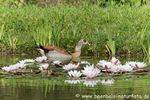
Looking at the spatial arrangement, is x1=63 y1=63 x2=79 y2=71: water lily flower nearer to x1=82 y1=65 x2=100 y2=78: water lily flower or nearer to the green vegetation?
x1=82 y1=65 x2=100 y2=78: water lily flower

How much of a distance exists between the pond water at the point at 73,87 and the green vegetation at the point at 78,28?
3.69 metres

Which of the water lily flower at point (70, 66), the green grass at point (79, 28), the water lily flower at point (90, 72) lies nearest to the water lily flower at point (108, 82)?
the water lily flower at point (90, 72)

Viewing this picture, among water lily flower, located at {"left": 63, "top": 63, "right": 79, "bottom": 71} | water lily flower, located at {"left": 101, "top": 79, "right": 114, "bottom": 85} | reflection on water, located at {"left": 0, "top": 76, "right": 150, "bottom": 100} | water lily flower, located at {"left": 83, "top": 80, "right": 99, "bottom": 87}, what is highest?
water lily flower, located at {"left": 63, "top": 63, "right": 79, "bottom": 71}

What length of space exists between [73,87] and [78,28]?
6.59m

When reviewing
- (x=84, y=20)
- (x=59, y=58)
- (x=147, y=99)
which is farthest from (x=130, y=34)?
(x=147, y=99)

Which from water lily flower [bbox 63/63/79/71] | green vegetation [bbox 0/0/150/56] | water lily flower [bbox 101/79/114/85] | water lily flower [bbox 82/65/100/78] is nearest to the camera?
water lily flower [bbox 101/79/114/85]

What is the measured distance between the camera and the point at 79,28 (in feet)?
51.3

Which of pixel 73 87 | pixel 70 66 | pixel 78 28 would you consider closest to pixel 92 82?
pixel 73 87

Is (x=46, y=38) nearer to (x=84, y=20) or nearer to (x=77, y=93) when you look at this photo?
(x=84, y=20)

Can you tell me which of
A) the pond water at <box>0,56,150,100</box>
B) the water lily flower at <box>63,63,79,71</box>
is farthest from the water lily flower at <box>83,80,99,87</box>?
the water lily flower at <box>63,63,79,71</box>

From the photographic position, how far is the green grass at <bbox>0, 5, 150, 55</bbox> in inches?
557

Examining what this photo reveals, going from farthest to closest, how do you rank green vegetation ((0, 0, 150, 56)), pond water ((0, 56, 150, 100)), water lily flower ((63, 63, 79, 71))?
1. green vegetation ((0, 0, 150, 56))
2. water lily flower ((63, 63, 79, 71))
3. pond water ((0, 56, 150, 100))

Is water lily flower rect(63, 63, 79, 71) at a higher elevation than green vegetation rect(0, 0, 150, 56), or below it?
below

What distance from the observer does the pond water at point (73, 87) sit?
8.22 m
